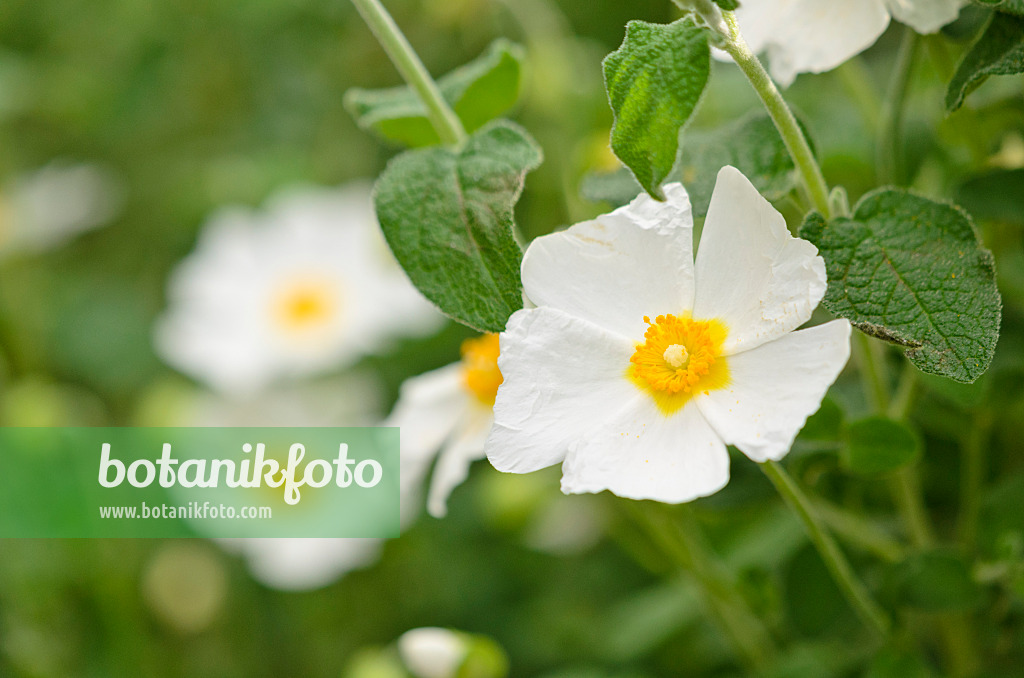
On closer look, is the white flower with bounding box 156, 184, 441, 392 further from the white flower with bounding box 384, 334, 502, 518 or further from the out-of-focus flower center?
the white flower with bounding box 384, 334, 502, 518

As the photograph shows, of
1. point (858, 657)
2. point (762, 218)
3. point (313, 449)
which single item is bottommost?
point (858, 657)

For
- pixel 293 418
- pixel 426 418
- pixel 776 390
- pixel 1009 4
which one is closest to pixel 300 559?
pixel 293 418

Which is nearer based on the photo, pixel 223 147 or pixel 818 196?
pixel 818 196

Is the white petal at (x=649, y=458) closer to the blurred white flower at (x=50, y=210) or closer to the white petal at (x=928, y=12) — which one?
the white petal at (x=928, y=12)

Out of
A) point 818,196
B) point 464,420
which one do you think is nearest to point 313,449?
point 464,420

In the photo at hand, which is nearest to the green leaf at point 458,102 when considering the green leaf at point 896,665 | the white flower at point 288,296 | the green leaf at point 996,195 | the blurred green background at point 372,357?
the blurred green background at point 372,357

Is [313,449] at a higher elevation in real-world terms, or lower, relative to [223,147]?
lower

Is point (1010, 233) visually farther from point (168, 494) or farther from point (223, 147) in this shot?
point (223, 147)
